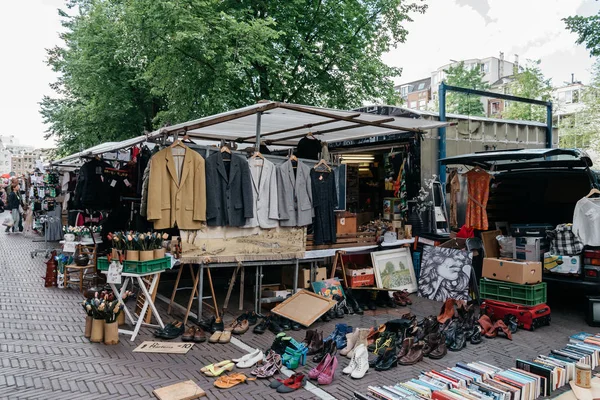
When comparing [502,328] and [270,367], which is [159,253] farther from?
[502,328]

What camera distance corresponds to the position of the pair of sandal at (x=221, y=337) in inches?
208

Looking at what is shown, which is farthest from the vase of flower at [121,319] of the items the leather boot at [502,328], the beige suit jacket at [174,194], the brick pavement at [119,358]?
the leather boot at [502,328]

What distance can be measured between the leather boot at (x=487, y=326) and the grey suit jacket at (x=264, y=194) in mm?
3157

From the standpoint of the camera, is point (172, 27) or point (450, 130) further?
point (172, 27)

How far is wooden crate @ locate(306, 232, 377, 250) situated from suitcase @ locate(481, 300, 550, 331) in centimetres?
223

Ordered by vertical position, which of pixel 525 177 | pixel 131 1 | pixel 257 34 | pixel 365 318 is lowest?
pixel 365 318

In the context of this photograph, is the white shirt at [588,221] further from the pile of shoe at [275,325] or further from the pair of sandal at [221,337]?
the pair of sandal at [221,337]

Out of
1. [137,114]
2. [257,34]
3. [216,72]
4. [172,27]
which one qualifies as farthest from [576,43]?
[137,114]

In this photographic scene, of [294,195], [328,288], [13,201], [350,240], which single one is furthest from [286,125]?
[13,201]

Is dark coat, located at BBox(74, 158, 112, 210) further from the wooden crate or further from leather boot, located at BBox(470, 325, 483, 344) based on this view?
leather boot, located at BBox(470, 325, 483, 344)

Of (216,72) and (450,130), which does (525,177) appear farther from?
(216,72)

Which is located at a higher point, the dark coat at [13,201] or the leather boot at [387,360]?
the dark coat at [13,201]

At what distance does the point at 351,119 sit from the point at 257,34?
16.7ft

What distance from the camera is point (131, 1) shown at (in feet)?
37.6
